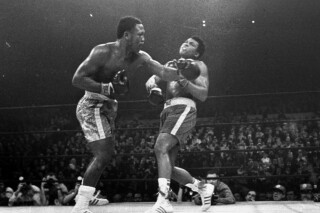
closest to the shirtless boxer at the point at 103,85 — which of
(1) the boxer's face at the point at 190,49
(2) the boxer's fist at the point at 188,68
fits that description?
(2) the boxer's fist at the point at 188,68

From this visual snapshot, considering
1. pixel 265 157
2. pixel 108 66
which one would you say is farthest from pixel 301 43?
pixel 108 66

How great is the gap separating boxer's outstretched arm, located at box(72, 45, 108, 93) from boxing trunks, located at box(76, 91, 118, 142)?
0.47 feet

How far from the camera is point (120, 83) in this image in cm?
264

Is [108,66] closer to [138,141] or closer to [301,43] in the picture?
[138,141]

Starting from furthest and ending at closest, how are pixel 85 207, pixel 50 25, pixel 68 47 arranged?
pixel 68 47 → pixel 50 25 → pixel 85 207

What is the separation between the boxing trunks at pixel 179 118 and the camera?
317cm

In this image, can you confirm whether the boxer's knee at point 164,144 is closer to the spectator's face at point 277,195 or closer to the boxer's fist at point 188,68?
the boxer's fist at point 188,68

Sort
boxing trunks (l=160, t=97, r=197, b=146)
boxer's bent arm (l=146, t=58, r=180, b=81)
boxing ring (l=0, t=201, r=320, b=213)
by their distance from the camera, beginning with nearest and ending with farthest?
boxer's bent arm (l=146, t=58, r=180, b=81), boxing trunks (l=160, t=97, r=197, b=146), boxing ring (l=0, t=201, r=320, b=213)

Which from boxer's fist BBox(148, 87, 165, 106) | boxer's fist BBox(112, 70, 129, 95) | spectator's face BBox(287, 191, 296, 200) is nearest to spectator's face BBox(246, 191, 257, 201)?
spectator's face BBox(287, 191, 296, 200)

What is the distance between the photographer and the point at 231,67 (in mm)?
12211

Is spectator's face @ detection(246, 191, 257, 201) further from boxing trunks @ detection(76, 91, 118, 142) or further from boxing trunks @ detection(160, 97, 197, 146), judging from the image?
boxing trunks @ detection(76, 91, 118, 142)

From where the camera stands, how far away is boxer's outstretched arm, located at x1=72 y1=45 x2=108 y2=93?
2689 millimetres

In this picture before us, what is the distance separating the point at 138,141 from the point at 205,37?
9.88 feet

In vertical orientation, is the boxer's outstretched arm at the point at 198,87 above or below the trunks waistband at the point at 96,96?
above
